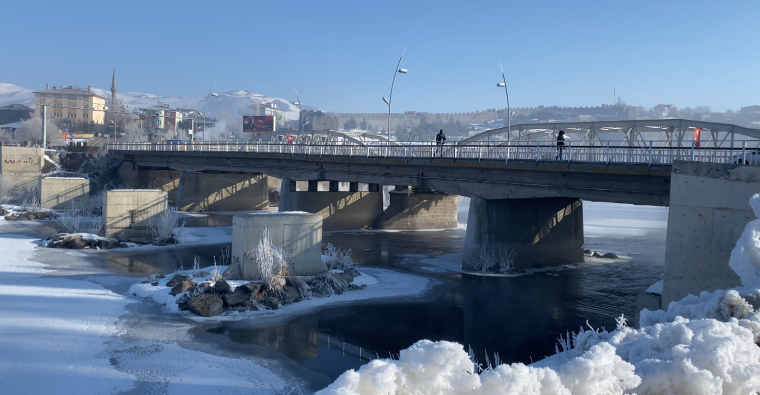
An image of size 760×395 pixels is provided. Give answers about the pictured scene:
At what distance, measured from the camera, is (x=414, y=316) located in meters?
19.8

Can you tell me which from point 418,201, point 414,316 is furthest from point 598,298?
point 418,201

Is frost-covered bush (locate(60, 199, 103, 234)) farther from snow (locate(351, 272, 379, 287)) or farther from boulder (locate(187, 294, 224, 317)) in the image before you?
boulder (locate(187, 294, 224, 317))

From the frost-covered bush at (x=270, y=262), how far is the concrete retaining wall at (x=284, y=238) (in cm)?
28

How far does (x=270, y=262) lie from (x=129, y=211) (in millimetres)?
17967

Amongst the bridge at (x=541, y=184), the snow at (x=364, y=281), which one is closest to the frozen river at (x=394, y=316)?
the snow at (x=364, y=281)

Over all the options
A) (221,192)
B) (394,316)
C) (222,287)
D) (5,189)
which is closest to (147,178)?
(221,192)

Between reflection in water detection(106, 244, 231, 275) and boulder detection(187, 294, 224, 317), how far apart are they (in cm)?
824

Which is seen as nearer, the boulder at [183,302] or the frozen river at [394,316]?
the frozen river at [394,316]

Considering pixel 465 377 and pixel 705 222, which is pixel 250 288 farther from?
pixel 465 377

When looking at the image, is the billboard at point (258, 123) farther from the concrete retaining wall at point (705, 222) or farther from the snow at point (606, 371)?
the snow at point (606, 371)

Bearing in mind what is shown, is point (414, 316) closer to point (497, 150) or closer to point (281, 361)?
point (281, 361)

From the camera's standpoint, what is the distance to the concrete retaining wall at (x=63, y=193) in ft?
164

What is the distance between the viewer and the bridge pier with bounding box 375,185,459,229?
46.9 m

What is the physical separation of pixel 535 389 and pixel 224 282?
15.4m
